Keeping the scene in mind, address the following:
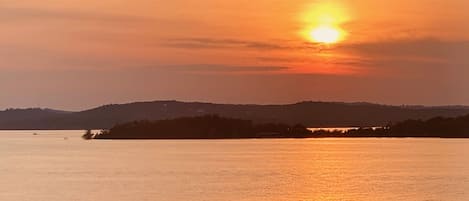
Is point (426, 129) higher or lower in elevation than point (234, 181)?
higher

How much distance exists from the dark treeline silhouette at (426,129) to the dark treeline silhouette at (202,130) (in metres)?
7.66

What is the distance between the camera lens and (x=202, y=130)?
99562 mm

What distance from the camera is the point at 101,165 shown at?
52000 millimetres

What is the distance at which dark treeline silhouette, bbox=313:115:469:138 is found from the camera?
91500 mm

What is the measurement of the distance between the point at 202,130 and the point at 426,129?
23.8 m

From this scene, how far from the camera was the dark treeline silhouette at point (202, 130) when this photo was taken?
93938 millimetres

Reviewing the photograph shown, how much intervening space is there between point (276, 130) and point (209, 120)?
33.3ft

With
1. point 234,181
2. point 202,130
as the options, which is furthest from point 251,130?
point 234,181

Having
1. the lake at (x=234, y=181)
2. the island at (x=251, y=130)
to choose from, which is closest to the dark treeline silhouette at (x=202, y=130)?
the island at (x=251, y=130)

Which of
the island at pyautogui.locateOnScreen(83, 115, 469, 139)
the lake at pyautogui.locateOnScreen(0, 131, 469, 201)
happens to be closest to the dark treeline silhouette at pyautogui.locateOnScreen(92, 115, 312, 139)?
the island at pyautogui.locateOnScreen(83, 115, 469, 139)

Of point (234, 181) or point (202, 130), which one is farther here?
point (202, 130)

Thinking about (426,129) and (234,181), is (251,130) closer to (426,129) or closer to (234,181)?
(426,129)

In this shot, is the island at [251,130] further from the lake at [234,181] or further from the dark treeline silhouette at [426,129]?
the lake at [234,181]

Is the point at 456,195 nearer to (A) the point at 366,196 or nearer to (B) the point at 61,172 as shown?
(A) the point at 366,196
